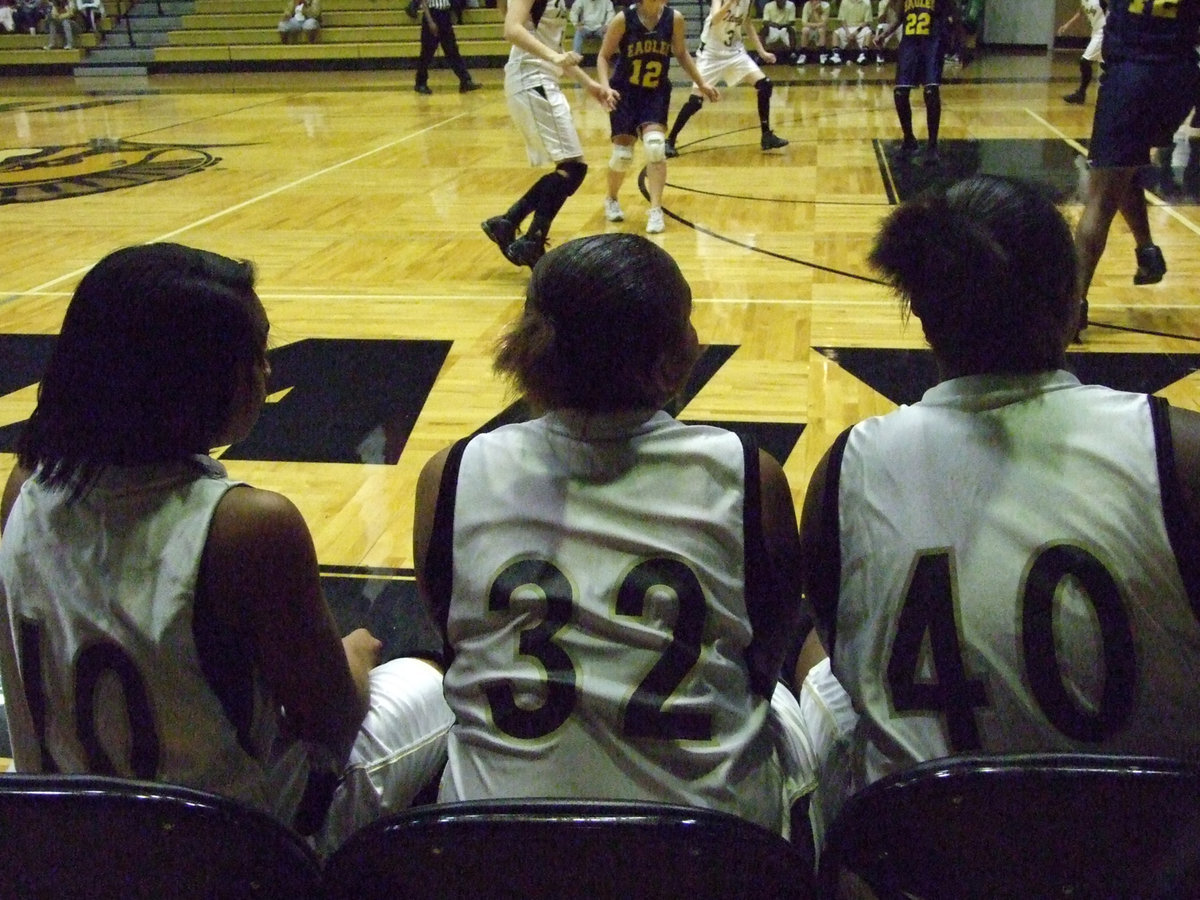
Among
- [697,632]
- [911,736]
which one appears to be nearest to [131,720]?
[697,632]

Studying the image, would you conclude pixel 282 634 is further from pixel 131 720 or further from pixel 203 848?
pixel 203 848

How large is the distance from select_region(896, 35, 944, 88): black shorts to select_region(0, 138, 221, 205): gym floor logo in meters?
5.11

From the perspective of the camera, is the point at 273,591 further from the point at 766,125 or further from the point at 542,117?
the point at 766,125

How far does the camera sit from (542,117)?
5.09 metres

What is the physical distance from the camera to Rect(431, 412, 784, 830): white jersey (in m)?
1.21

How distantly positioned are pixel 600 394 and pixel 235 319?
43cm

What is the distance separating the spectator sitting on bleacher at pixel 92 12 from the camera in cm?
1778

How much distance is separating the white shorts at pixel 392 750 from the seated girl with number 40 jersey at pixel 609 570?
0.65ft

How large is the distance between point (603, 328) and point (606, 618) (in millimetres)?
333

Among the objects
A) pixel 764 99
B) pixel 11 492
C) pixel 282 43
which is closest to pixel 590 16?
pixel 282 43

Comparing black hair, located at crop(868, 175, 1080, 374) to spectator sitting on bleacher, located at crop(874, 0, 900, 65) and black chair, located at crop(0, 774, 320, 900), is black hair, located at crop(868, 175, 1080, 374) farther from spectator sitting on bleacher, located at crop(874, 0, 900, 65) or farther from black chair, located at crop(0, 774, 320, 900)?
spectator sitting on bleacher, located at crop(874, 0, 900, 65)

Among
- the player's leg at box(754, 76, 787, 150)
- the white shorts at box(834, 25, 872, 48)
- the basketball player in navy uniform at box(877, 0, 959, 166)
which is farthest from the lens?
the white shorts at box(834, 25, 872, 48)

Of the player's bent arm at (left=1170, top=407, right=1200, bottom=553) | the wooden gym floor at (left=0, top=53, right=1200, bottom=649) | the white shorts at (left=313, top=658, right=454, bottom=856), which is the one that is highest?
the player's bent arm at (left=1170, top=407, right=1200, bottom=553)

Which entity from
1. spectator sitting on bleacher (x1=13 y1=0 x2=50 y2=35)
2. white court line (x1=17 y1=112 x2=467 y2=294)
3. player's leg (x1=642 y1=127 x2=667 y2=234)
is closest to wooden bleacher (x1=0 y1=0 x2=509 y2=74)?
spectator sitting on bleacher (x1=13 y1=0 x2=50 y2=35)
